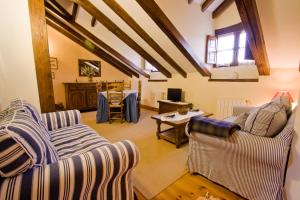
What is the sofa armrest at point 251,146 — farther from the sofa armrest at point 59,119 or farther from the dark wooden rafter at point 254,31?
the dark wooden rafter at point 254,31

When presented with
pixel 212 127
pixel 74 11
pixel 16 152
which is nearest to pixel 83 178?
pixel 16 152

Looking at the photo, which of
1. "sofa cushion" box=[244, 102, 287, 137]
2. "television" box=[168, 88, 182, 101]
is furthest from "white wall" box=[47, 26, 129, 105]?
"sofa cushion" box=[244, 102, 287, 137]

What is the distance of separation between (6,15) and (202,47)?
3.36 m

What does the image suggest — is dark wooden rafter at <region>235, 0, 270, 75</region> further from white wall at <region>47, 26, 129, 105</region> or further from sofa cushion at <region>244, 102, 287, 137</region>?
white wall at <region>47, 26, 129, 105</region>

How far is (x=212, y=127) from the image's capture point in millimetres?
1562

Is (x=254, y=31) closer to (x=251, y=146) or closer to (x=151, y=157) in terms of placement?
(x=251, y=146)

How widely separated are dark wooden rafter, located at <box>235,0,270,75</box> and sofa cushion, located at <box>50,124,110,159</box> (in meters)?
2.55

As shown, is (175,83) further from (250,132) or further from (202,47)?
(250,132)

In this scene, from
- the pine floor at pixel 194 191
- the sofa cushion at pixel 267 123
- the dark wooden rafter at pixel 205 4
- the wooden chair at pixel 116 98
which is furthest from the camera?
the wooden chair at pixel 116 98

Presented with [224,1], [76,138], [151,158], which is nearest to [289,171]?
[151,158]

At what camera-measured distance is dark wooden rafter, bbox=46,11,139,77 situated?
4402 millimetres

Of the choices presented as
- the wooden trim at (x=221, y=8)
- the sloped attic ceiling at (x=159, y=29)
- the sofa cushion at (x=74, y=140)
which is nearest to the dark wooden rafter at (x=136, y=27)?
the sloped attic ceiling at (x=159, y=29)

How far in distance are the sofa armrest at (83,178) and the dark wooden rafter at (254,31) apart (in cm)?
247

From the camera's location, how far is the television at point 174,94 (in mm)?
A: 4594
